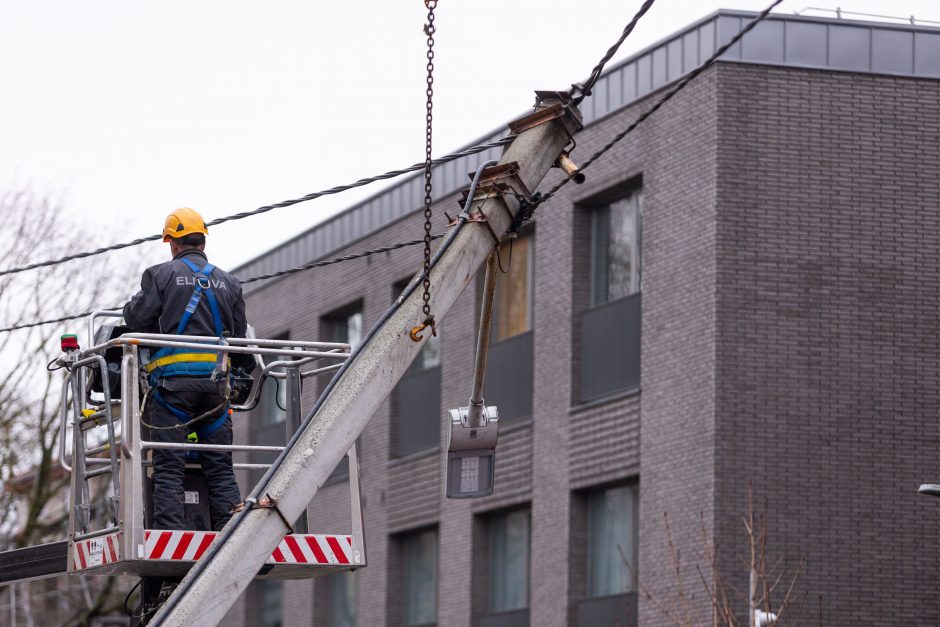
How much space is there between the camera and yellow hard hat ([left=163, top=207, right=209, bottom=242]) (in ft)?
32.0

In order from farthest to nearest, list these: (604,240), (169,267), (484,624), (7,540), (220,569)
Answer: (7,540), (484,624), (604,240), (169,267), (220,569)

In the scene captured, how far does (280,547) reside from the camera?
388 inches

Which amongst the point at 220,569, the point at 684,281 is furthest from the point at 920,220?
the point at 220,569

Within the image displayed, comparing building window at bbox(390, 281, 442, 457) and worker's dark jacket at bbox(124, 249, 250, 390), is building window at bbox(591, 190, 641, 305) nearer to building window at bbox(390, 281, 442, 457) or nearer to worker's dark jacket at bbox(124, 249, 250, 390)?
building window at bbox(390, 281, 442, 457)

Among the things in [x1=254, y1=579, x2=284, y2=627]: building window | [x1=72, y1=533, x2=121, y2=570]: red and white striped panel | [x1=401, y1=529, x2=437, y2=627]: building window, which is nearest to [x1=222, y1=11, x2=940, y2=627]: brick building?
[x1=401, y1=529, x2=437, y2=627]: building window

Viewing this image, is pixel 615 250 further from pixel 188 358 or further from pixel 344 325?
pixel 188 358

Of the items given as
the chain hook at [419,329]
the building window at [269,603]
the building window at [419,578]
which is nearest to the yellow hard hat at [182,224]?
the chain hook at [419,329]

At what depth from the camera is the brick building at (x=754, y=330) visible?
73.5 ft

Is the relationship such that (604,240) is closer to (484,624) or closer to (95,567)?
(484,624)

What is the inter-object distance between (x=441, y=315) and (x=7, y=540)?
33113 millimetres

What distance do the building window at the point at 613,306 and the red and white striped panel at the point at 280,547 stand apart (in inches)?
574

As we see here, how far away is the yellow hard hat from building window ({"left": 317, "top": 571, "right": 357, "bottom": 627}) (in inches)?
915

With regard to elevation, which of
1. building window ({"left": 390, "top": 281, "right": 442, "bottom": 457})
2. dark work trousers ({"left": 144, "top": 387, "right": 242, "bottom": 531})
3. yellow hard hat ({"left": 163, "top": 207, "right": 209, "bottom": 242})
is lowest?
dark work trousers ({"left": 144, "top": 387, "right": 242, "bottom": 531})

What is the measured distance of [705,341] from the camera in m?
22.6
